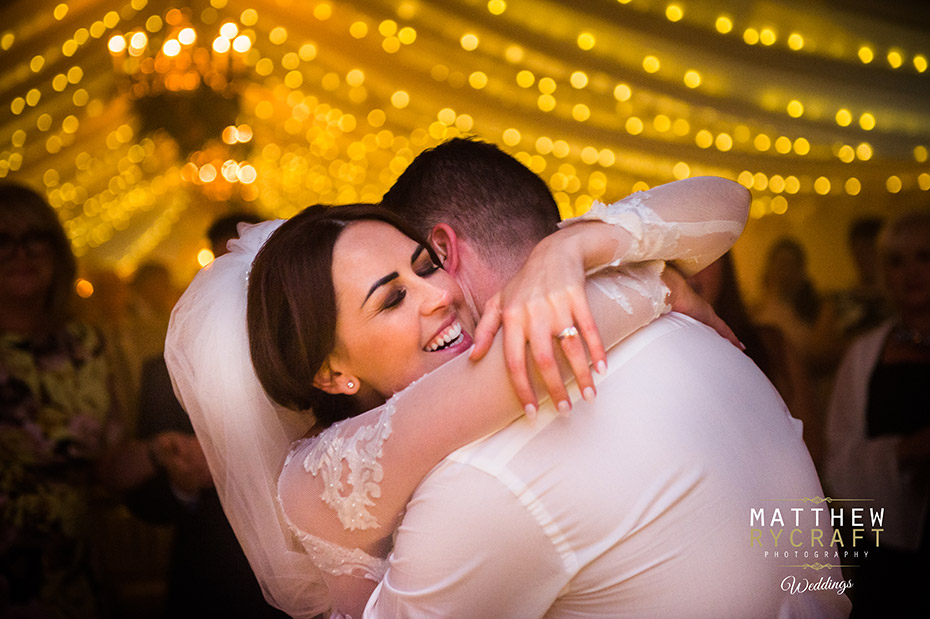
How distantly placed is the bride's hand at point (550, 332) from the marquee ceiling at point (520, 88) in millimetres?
3615

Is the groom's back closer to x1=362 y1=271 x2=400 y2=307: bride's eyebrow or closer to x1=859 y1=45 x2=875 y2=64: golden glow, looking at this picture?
x1=362 y1=271 x2=400 y2=307: bride's eyebrow

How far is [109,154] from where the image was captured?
805 cm

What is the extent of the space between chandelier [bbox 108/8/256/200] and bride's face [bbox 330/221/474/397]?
14.2ft

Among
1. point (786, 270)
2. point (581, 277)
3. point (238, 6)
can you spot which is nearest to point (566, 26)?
point (238, 6)

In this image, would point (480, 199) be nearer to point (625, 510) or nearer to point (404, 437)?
point (404, 437)

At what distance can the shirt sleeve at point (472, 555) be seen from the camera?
1137 mm

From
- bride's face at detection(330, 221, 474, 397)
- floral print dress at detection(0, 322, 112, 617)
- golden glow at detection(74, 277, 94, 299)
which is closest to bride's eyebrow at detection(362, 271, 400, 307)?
bride's face at detection(330, 221, 474, 397)

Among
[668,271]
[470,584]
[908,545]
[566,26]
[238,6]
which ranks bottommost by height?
[908,545]

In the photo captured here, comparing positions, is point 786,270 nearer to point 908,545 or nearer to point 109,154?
point 908,545

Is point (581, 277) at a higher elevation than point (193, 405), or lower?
higher

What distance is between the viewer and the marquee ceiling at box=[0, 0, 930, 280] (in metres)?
4.50

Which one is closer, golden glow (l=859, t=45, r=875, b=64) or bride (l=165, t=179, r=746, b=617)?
bride (l=165, t=179, r=746, b=617)

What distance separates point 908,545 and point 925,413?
51 cm

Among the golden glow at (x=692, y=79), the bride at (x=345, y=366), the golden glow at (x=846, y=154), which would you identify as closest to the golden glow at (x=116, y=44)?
the golden glow at (x=692, y=79)
